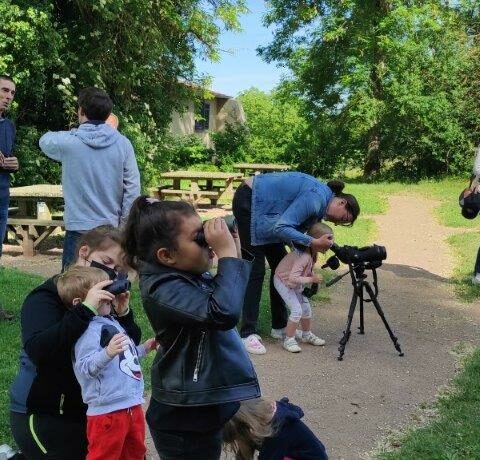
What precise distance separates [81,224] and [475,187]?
499cm

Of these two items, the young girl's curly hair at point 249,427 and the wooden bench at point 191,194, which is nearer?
the young girl's curly hair at point 249,427

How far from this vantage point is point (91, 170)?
4500mm

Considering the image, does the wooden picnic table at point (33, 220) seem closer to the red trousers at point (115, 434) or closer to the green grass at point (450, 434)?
the green grass at point (450, 434)

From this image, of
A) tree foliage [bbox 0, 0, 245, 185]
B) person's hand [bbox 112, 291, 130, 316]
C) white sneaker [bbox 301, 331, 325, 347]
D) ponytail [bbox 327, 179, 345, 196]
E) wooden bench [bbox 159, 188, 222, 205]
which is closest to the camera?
person's hand [bbox 112, 291, 130, 316]

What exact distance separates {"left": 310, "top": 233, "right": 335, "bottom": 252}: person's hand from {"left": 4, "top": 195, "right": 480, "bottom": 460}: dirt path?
96cm

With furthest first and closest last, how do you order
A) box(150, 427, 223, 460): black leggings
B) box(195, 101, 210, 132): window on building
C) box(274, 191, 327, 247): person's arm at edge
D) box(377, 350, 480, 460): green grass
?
box(195, 101, 210, 132): window on building, box(274, 191, 327, 247): person's arm at edge, box(377, 350, 480, 460): green grass, box(150, 427, 223, 460): black leggings

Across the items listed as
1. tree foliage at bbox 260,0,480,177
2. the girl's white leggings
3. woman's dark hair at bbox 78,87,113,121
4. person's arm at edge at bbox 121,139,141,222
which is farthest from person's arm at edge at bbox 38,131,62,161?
tree foliage at bbox 260,0,480,177

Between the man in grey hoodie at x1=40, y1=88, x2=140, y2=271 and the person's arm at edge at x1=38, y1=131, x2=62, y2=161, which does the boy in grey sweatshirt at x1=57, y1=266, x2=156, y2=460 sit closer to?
the man in grey hoodie at x1=40, y1=88, x2=140, y2=271

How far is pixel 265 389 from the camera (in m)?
4.56

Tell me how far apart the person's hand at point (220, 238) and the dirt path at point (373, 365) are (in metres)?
1.99

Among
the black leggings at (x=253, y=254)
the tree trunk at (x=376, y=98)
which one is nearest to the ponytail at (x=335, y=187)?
the black leggings at (x=253, y=254)

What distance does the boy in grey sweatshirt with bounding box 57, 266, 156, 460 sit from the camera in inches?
93.3

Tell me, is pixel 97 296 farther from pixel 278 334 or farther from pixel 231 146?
pixel 231 146

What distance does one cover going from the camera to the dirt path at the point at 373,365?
406 centimetres
